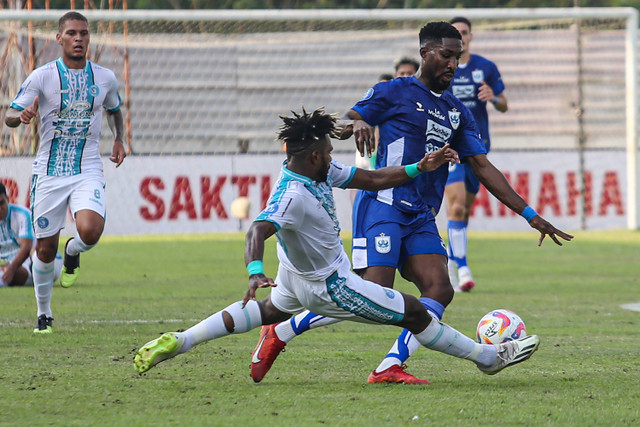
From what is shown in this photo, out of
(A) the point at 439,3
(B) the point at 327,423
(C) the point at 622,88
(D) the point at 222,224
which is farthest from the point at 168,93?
(B) the point at 327,423

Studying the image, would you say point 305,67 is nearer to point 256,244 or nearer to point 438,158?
point 438,158

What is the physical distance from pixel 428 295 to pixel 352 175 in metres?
0.84

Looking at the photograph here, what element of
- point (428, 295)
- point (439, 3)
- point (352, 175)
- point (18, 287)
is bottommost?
point (18, 287)

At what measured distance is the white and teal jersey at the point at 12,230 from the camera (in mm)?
11242

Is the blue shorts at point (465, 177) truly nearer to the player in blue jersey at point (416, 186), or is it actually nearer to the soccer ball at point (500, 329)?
the soccer ball at point (500, 329)

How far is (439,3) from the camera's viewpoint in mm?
27359

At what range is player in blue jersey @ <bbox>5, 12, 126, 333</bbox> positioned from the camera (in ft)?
25.2

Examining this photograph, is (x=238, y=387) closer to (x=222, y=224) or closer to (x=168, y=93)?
(x=222, y=224)

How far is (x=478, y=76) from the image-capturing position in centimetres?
1053

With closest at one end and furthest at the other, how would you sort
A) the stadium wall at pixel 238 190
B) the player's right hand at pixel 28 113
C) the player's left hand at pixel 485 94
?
the player's right hand at pixel 28 113 < the player's left hand at pixel 485 94 < the stadium wall at pixel 238 190

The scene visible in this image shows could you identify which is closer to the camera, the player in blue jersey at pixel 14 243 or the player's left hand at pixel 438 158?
the player's left hand at pixel 438 158

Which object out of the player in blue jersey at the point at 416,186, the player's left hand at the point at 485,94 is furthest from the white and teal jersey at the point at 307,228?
the player's left hand at the point at 485,94

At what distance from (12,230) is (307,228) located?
7218 millimetres

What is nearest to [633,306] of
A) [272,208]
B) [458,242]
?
[458,242]
